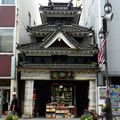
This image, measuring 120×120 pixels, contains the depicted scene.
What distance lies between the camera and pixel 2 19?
31656mm

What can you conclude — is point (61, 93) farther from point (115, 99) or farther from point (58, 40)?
point (115, 99)

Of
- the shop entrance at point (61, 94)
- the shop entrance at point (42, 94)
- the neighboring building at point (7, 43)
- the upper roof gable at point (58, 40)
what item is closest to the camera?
the neighboring building at point (7, 43)

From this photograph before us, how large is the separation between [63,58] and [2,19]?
6589 mm

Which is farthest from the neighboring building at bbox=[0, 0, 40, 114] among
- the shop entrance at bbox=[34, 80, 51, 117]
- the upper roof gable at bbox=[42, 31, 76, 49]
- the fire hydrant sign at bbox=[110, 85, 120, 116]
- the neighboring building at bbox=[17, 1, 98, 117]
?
the fire hydrant sign at bbox=[110, 85, 120, 116]

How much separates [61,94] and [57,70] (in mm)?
3460

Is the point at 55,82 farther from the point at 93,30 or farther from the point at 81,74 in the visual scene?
the point at 93,30

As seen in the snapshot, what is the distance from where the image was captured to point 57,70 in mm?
30984

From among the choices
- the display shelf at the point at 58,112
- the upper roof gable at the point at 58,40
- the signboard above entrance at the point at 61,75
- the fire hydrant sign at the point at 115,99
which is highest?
the upper roof gable at the point at 58,40

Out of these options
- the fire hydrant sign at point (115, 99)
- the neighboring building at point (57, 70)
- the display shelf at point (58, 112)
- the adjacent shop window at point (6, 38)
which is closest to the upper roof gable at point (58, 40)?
the neighboring building at point (57, 70)

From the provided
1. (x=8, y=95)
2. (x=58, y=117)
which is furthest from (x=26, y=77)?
(x=58, y=117)

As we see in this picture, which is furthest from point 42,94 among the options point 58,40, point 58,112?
point 58,40

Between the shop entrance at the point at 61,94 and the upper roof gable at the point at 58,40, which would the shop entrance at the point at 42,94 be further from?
the upper roof gable at the point at 58,40

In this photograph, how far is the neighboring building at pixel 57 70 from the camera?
31.0 meters

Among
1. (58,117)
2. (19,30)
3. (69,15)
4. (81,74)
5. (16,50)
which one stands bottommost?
(58,117)
